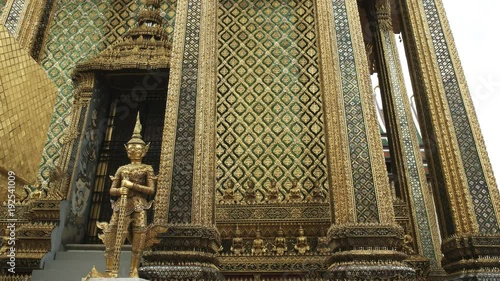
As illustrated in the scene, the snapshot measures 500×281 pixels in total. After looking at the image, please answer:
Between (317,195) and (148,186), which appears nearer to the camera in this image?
(148,186)

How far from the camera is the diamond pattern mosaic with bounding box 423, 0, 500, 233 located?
4.69m

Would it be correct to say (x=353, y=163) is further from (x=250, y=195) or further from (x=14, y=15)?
(x=14, y=15)

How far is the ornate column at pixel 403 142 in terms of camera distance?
702 cm

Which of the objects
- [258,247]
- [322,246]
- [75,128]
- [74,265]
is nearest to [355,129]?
[322,246]

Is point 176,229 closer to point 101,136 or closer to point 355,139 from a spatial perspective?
point 355,139

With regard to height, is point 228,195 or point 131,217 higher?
point 228,195

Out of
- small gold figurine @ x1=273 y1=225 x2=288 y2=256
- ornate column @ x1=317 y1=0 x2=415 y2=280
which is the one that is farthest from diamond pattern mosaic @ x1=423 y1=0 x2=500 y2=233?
small gold figurine @ x1=273 y1=225 x2=288 y2=256

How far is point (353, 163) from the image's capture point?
477 cm

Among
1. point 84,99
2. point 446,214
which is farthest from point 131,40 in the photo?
point 446,214

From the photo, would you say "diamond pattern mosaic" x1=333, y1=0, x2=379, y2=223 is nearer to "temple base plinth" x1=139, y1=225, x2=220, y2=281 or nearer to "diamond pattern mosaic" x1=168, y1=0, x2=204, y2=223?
"temple base plinth" x1=139, y1=225, x2=220, y2=281

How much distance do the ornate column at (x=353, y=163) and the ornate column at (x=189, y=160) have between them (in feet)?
4.60

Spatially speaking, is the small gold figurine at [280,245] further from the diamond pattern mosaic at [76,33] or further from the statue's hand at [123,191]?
the diamond pattern mosaic at [76,33]

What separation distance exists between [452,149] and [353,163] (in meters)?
1.36

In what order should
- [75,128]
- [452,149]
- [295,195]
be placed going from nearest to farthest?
[452,149], [295,195], [75,128]
